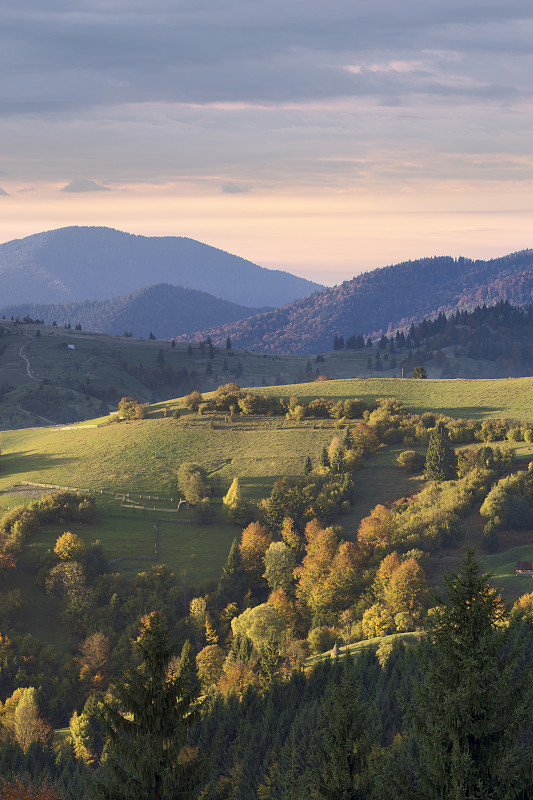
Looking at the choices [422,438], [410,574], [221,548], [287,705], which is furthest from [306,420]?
[287,705]

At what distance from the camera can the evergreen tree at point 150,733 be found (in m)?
25.6

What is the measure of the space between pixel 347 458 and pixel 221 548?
32097 millimetres

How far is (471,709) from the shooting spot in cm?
2373

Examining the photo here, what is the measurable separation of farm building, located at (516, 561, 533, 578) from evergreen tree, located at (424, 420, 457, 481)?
37.3 meters

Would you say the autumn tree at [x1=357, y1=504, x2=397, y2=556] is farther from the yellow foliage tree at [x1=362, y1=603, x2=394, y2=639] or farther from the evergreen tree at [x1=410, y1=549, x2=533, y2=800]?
the evergreen tree at [x1=410, y1=549, x2=533, y2=800]

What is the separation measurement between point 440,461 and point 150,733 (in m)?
122

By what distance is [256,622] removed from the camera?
102 m

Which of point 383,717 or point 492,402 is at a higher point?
point 492,402

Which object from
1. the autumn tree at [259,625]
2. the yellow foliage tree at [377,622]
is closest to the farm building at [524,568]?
the yellow foliage tree at [377,622]

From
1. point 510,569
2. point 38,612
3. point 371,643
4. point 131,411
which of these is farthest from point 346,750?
point 131,411

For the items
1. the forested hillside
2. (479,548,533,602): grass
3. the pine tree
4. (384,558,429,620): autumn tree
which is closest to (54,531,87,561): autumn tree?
the forested hillside

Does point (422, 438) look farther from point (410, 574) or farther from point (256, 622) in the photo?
point (256, 622)

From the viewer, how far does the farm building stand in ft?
340

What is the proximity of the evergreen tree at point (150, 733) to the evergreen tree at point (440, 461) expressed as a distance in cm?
11976
